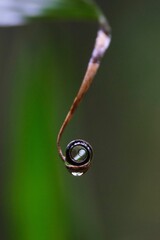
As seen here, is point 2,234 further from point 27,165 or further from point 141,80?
point 27,165

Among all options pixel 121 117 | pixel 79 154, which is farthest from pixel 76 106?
pixel 121 117

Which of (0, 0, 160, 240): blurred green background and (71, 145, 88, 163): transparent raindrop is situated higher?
(71, 145, 88, 163): transparent raindrop

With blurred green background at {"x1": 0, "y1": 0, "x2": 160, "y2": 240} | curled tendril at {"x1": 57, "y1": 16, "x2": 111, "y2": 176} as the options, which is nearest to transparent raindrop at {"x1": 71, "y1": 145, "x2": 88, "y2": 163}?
curled tendril at {"x1": 57, "y1": 16, "x2": 111, "y2": 176}

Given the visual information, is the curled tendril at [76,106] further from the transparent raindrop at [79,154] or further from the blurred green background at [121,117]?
the blurred green background at [121,117]

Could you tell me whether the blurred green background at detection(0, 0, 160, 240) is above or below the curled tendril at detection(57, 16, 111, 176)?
below

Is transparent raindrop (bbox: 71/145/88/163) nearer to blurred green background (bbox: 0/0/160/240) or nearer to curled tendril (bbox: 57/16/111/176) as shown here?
curled tendril (bbox: 57/16/111/176)

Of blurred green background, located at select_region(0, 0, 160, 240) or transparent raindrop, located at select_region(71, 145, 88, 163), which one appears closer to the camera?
transparent raindrop, located at select_region(71, 145, 88, 163)

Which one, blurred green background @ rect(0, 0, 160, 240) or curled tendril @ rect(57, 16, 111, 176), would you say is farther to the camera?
blurred green background @ rect(0, 0, 160, 240)

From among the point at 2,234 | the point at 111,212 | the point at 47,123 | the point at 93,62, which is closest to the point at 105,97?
the point at 111,212

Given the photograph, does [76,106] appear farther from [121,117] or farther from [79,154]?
[121,117]
